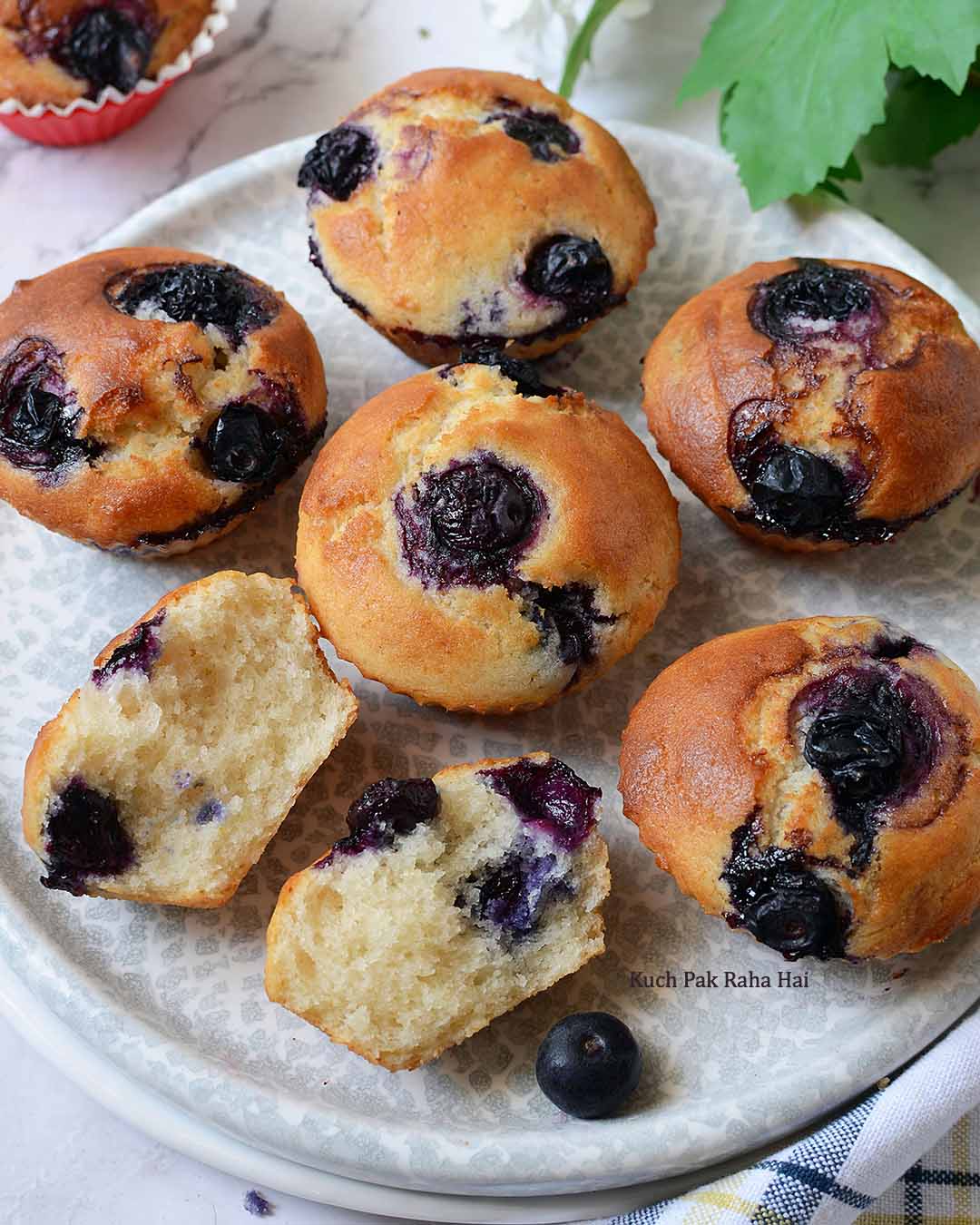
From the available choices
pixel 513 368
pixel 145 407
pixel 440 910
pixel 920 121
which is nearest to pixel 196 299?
pixel 145 407

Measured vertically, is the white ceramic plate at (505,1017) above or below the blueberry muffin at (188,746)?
below

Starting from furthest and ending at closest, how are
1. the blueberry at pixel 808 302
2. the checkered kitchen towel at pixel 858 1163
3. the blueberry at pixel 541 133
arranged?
the blueberry at pixel 541 133
the blueberry at pixel 808 302
the checkered kitchen towel at pixel 858 1163

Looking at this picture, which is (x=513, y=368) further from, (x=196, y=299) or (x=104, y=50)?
(x=104, y=50)

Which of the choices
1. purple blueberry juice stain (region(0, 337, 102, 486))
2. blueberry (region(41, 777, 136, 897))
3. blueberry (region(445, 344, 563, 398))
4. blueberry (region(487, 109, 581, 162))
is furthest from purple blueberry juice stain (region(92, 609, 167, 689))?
blueberry (region(487, 109, 581, 162))

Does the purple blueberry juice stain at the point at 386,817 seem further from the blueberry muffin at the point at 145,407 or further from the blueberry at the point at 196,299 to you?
the blueberry at the point at 196,299

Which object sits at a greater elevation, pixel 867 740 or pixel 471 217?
pixel 471 217

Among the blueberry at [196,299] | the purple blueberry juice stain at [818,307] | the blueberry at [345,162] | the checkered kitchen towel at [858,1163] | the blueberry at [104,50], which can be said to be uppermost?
the blueberry at [104,50]

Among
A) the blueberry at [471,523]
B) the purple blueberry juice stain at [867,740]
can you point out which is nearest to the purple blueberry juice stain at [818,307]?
the blueberry at [471,523]
